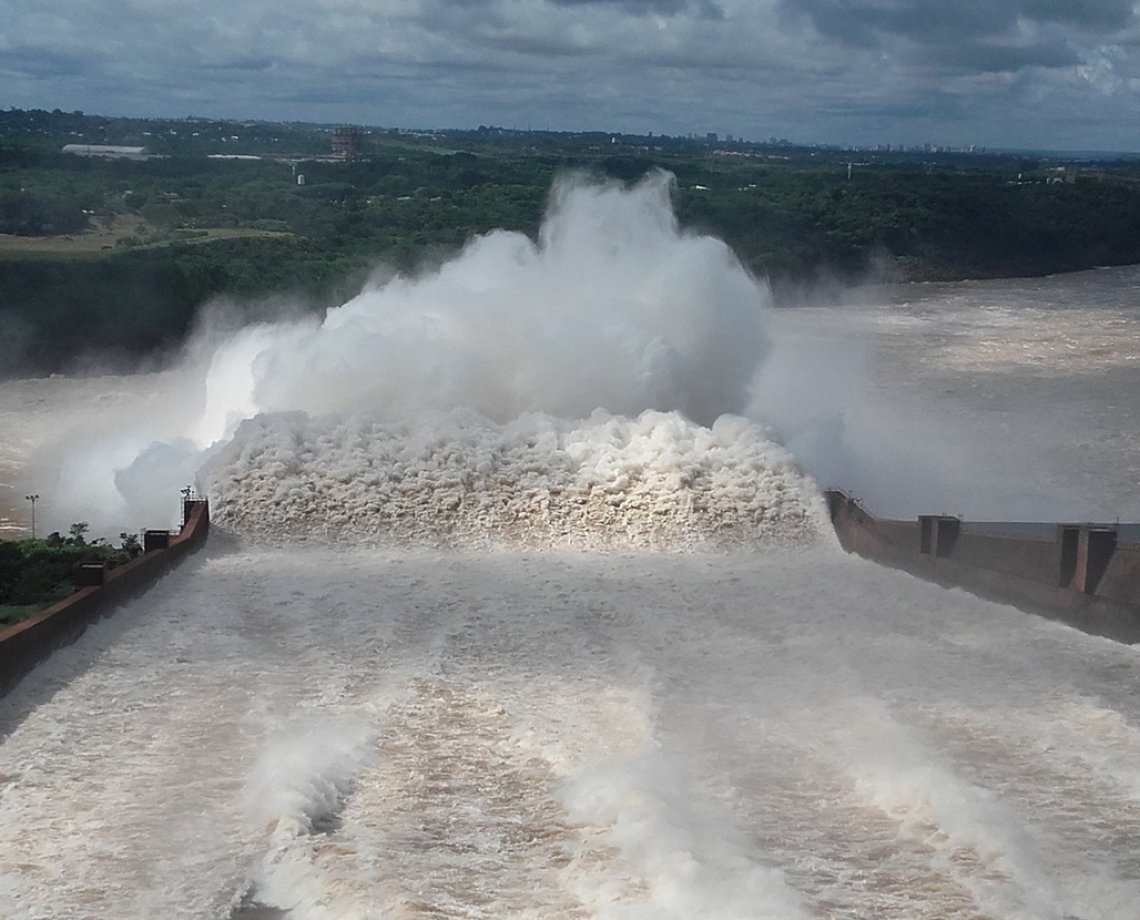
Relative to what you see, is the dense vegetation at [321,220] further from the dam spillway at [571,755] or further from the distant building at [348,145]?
the dam spillway at [571,755]

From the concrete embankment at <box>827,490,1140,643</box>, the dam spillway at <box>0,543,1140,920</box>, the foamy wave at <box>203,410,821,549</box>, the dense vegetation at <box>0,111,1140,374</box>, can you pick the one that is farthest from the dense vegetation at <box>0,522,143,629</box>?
the dense vegetation at <box>0,111,1140,374</box>

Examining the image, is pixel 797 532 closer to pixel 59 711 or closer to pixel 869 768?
pixel 869 768

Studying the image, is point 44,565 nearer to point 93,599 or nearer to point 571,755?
point 93,599

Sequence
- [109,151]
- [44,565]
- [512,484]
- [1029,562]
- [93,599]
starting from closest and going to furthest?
[93,599], [1029,562], [44,565], [512,484], [109,151]

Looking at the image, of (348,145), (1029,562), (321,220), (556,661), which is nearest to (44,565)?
(556,661)

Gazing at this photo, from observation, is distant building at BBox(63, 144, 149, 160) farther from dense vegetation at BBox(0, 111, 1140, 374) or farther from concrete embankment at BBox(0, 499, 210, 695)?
concrete embankment at BBox(0, 499, 210, 695)
